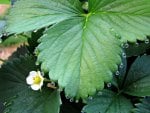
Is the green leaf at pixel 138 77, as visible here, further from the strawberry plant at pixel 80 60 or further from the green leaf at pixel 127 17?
the green leaf at pixel 127 17

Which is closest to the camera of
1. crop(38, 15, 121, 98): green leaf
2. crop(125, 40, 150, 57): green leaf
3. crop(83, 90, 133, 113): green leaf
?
crop(38, 15, 121, 98): green leaf

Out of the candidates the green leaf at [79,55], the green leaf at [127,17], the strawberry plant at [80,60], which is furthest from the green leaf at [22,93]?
the green leaf at [127,17]

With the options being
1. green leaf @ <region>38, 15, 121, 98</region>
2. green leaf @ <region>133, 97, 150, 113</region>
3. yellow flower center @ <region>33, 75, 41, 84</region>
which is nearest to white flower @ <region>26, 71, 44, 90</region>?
yellow flower center @ <region>33, 75, 41, 84</region>

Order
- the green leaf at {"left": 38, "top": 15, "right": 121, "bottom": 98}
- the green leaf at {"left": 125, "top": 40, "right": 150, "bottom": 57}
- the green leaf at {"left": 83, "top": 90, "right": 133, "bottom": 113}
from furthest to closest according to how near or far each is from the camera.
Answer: the green leaf at {"left": 125, "top": 40, "right": 150, "bottom": 57}
the green leaf at {"left": 83, "top": 90, "right": 133, "bottom": 113}
the green leaf at {"left": 38, "top": 15, "right": 121, "bottom": 98}

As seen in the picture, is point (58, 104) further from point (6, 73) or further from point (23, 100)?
point (6, 73)

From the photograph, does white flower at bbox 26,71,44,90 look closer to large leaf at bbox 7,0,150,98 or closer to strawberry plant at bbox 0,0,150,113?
strawberry plant at bbox 0,0,150,113

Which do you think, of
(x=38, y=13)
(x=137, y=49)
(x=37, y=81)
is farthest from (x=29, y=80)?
(x=137, y=49)
